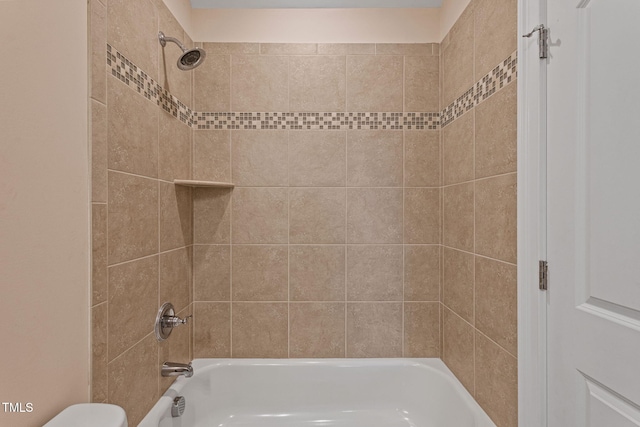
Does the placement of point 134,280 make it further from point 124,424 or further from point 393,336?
point 393,336

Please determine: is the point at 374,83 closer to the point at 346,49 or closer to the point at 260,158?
the point at 346,49

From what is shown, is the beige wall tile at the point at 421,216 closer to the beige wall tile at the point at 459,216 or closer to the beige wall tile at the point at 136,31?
the beige wall tile at the point at 459,216

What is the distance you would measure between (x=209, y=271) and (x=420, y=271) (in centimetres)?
118

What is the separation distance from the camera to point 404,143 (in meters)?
1.97

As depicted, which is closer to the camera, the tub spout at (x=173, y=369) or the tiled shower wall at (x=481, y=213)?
the tiled shower wall at (x=481, y=213)

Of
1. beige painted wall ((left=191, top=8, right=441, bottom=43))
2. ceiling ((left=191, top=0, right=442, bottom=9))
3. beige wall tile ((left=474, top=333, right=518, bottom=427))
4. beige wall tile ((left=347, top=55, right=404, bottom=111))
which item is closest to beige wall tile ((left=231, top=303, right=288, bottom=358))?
beige wall tile ((left=474, top=333, right=518, bottom=427))

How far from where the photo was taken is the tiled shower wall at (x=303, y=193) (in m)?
1.96

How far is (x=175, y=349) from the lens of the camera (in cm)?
171

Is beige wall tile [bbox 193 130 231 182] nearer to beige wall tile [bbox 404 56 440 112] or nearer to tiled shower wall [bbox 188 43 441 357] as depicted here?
tiled shower wall [bbox 188 43 441 357]

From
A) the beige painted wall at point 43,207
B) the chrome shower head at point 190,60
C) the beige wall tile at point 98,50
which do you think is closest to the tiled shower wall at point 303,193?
the chrome shower head at point 190,60

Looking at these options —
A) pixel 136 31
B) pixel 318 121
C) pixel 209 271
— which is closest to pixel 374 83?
pixel 318 121

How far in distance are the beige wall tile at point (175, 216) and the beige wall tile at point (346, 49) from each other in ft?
3.53

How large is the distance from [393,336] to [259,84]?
160cm

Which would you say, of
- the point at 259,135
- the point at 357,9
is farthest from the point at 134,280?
the point at 357,9
